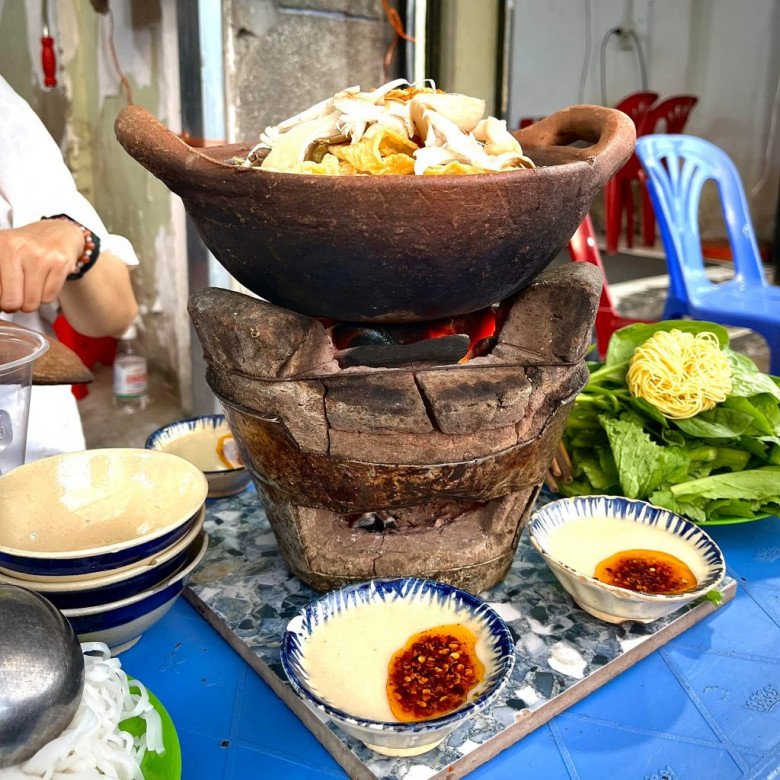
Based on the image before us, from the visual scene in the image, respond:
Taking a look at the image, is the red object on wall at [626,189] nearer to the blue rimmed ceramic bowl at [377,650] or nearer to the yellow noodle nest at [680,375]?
the yellow noodle nest at [680,375]

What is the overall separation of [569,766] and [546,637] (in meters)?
0.26

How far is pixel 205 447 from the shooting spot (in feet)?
6.41

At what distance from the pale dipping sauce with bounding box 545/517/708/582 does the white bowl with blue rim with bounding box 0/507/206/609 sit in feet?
2.32

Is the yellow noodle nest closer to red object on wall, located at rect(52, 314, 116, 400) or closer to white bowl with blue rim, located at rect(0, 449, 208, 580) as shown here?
white bowl with blue rim, located at rect(0, 449, 208, 580)

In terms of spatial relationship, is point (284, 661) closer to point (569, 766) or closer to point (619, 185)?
point (569, 766)

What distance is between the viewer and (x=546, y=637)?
1.37 m

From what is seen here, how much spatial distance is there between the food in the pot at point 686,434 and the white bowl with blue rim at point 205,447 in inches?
32.4

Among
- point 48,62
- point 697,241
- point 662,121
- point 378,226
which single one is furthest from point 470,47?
point 662,121

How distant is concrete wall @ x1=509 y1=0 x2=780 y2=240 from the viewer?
9.68m

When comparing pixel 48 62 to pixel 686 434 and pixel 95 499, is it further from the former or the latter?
pixel 686 434

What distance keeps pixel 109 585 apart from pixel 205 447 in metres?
0.81

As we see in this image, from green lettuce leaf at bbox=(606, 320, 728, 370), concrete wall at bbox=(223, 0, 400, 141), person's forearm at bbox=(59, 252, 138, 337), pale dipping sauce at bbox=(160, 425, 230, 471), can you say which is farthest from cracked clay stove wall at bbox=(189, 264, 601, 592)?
concrete wall at bbox=(223, 0, 400, 141)

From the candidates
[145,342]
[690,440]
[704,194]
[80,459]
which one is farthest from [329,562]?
[704,194]

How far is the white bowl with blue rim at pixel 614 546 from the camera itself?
130cm
